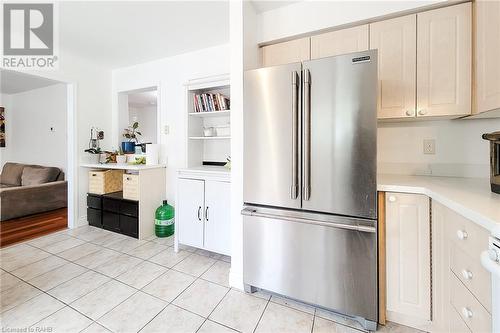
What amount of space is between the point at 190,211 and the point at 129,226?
107 centimetres

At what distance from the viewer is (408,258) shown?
1372 millimetres

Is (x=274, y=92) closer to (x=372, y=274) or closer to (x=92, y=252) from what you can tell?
(x=372, y=274)

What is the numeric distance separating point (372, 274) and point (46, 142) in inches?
246

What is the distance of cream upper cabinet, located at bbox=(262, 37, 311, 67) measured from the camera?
1887mm

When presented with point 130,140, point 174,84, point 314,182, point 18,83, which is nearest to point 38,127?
point 18,83

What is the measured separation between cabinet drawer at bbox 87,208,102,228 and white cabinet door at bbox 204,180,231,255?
1903 mm

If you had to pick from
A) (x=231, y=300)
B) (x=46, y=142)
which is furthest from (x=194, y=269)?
(x=46, y=142)

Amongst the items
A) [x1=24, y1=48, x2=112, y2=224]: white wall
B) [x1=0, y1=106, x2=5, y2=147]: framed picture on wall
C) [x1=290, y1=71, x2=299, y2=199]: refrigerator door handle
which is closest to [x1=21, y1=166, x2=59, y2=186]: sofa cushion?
[x1=24, y1=48, x2=112, y2=224]: white wall

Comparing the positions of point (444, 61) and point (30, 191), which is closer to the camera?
point (444, 61)

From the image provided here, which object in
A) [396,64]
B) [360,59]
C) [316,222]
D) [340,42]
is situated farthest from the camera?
[340,42]

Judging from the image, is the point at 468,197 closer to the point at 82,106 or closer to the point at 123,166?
the point at 123,166

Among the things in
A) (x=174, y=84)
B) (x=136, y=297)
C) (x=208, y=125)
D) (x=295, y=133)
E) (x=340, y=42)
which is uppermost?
(x=174, y=84)

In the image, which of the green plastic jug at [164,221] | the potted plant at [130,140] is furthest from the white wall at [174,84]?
the potted plant at [130,140]

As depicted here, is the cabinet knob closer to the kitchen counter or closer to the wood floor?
the kitchen counter
